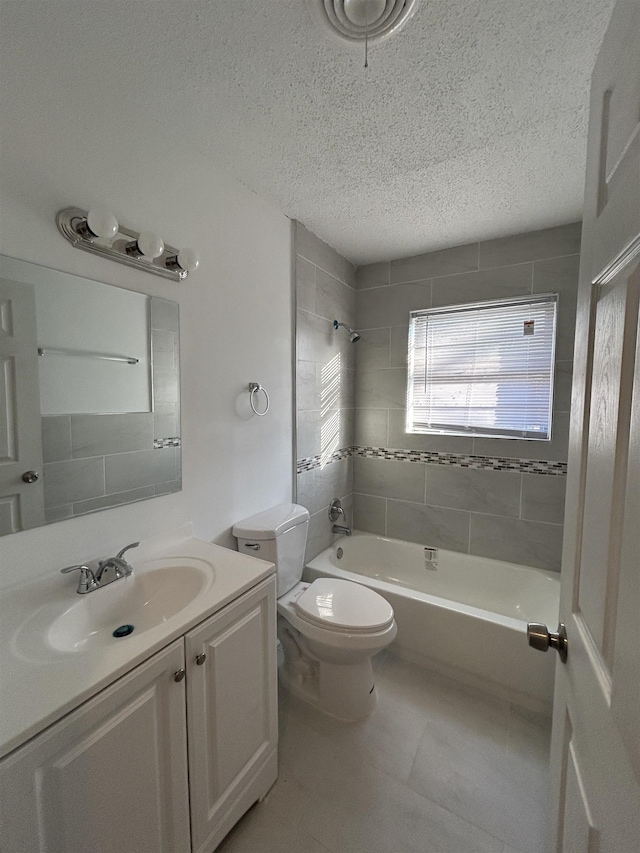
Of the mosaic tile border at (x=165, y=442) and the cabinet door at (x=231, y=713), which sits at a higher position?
the mosaic tile border at (x=165, y=442)

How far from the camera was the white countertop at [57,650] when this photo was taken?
2.34 ft

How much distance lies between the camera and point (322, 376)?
8.19 ft

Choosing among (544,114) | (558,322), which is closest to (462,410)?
(558,322)

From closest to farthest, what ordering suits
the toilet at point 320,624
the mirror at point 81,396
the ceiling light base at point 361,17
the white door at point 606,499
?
the white door at point 606,499
the ceiling light base at point 361,17
the mirror at point 81,396
the toilet at point 320,624

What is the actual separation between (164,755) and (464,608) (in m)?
1.56

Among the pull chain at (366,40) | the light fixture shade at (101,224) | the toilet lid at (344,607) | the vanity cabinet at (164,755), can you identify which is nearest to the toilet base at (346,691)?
the toilet lid at (344,607)

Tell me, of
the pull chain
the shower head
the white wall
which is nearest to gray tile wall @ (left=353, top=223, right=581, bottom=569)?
the shower head

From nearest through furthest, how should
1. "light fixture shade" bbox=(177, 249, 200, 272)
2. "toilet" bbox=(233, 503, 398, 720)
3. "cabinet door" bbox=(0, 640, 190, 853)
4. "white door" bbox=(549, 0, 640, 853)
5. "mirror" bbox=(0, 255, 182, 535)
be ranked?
"white door" bbox=(549, 0, 640, 853) < "cabinet door" bbox=(0, 640, 190, 853) < "mirror" bbox=(0, 255, 182, 535) < "light fixture shade" bbox=(177, 249, 200, 272) < "toilet" bbox=(233, 503, 398, 720)

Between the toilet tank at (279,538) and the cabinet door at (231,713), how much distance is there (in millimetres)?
457

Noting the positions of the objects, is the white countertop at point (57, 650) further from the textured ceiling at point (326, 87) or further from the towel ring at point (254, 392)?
the textured ceiling at point (326, 87)

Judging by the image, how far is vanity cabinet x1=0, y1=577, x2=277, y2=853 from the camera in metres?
0.71

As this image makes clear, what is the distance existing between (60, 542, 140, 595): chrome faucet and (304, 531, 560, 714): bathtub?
1.33 m

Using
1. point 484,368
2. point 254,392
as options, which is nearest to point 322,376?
point 254,392

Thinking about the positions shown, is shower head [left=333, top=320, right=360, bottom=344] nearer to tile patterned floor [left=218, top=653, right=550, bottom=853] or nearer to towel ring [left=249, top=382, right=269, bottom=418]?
towel ring [left=249, top=382, right=269, bottom=418]
